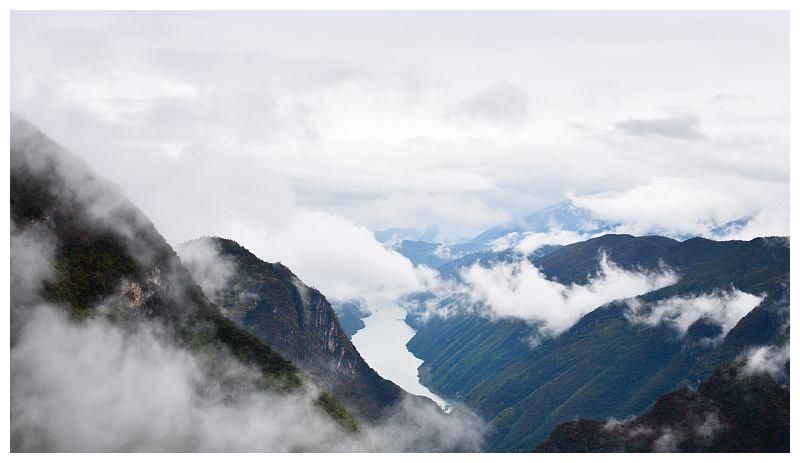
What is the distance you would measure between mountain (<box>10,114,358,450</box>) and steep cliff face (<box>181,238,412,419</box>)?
41010mm

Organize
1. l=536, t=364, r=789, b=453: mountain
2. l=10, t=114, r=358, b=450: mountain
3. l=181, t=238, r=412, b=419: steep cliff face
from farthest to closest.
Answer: l=181, t=238, r=412, b=419: steep cliff face
l=536, t=364, r=789, b=453: mountain
l=10, t=114, r=358, b=450: mountain

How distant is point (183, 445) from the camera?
327 ft

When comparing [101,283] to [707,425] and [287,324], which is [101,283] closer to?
[287,324]

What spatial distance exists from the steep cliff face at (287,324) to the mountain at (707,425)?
60.4 metres

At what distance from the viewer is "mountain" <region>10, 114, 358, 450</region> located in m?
87.9

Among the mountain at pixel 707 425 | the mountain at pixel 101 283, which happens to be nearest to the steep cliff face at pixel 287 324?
the mountain at pixel 101 283

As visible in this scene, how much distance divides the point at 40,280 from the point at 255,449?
41008 mm

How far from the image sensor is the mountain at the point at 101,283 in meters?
87.9

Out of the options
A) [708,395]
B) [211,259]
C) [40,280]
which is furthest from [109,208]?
[708,395]

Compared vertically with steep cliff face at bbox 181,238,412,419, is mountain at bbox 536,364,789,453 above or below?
below

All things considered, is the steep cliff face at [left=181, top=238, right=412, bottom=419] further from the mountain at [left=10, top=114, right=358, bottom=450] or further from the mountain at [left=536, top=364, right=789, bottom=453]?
the mountain at [left=536, top=364, right=789, bottom=453]

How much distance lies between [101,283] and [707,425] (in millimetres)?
106062

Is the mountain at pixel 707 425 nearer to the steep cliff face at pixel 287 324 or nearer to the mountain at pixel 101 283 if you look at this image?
the mountain at pixel 101 283

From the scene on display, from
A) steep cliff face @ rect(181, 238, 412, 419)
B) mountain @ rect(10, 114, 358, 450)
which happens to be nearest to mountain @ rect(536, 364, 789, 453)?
mountain @ rect(10, 114, 358, 450)
